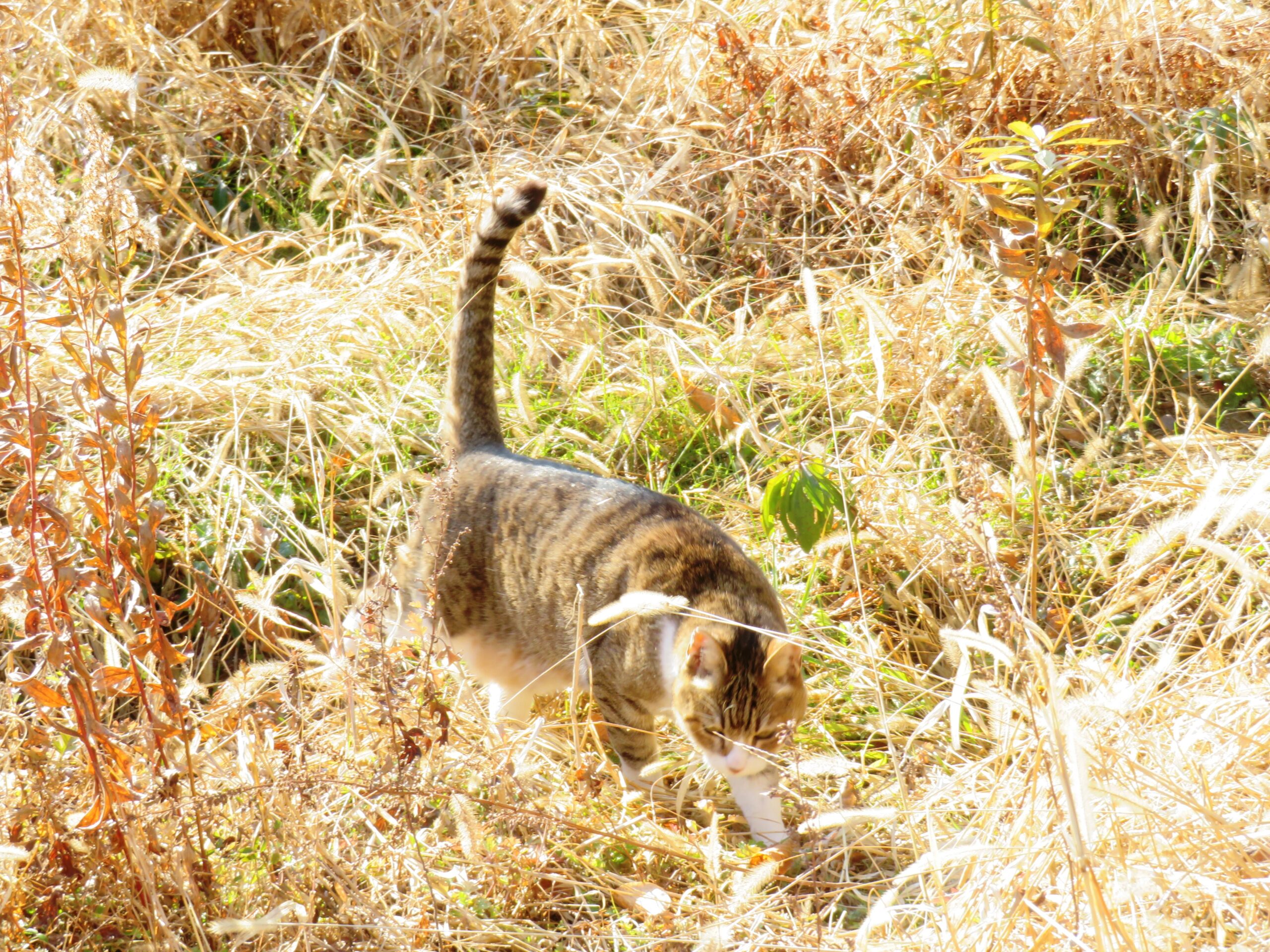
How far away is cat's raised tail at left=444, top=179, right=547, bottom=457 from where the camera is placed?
10.5 feet

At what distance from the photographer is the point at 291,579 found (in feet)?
12.7

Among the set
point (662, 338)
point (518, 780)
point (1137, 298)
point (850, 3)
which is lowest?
point (518, 780)

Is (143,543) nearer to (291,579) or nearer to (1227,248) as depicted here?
(291,579)

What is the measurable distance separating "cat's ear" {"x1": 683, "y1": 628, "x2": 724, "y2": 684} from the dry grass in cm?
26

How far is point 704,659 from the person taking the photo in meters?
2.85

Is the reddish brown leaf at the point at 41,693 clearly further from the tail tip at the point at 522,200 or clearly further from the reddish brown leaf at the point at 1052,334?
the reddish brown leaf at the point at 1052,334

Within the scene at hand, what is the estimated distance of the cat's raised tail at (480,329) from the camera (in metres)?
3.21

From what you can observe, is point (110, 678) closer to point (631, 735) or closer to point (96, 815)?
Result: point (96, 815)

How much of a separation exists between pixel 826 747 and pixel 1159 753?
1156 millimetres

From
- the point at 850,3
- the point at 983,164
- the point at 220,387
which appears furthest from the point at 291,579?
the point at 850,3

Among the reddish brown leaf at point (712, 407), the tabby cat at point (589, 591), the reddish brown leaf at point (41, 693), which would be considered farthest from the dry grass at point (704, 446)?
the reddish brown leaf at point (41, 693)

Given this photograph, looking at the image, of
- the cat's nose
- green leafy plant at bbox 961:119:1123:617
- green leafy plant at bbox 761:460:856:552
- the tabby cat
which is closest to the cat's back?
the tabby cat

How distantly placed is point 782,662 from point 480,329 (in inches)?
51.8

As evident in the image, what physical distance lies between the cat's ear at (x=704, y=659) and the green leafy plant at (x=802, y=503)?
38 cm
